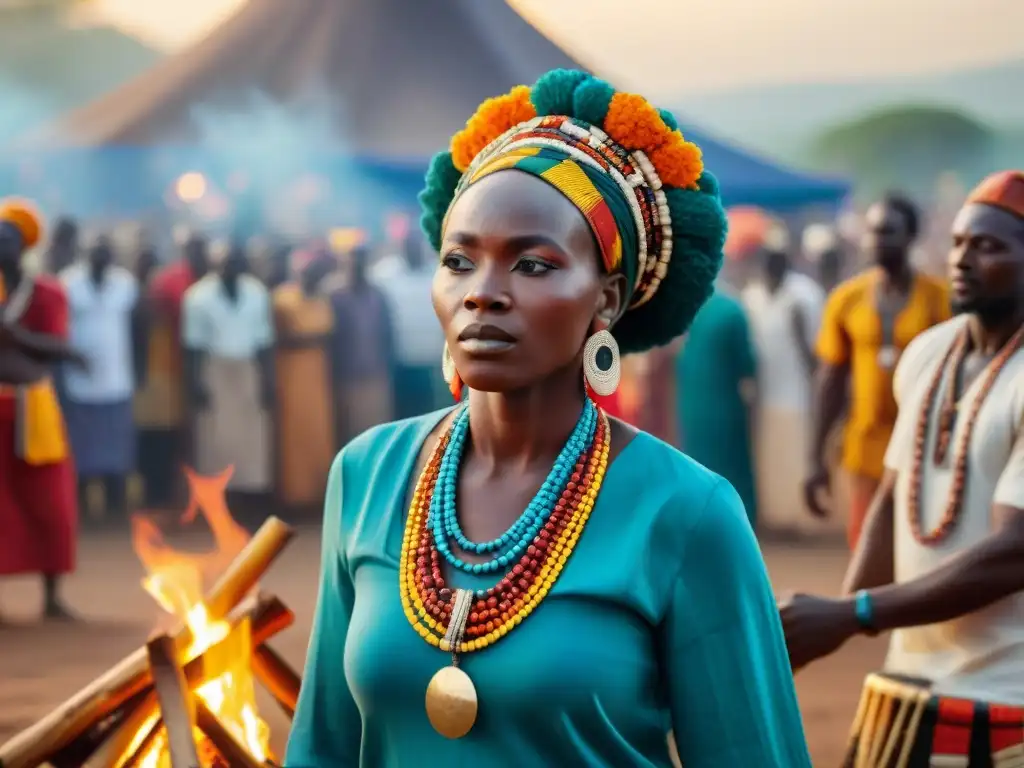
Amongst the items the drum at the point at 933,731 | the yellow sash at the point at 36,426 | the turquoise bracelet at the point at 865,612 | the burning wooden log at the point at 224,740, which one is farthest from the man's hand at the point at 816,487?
the burning wooden log at the point at 224,740

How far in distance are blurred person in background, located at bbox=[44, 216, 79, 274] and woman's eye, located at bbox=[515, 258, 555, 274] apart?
11.4 meters

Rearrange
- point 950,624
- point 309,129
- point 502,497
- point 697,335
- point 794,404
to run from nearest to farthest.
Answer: point 502,497
point 950,624
point 697,335
point 794,404
point 309,129

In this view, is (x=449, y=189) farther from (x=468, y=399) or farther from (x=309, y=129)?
(x=309, y=129)

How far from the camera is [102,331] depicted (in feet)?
41.4

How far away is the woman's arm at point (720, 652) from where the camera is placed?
2.39 meters

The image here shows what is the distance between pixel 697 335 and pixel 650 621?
8.36 metres

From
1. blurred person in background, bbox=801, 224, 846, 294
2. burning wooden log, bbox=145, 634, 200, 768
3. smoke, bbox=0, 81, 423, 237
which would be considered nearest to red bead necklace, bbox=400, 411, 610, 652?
burning wooden log, bbox=145, 634, 200, 768

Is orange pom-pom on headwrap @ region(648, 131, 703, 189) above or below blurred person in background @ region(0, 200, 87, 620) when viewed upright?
above

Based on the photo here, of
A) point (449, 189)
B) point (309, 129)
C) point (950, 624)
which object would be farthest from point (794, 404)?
point (449, 189)

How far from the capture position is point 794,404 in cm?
1237

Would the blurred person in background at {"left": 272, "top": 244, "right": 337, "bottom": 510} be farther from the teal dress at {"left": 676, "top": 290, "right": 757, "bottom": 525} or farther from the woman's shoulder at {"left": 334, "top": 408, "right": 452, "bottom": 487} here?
the woman's shoulder at {"left": 334, "top": 408, "right": 452, "bottom": 487}

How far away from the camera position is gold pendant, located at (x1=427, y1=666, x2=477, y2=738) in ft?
7.70

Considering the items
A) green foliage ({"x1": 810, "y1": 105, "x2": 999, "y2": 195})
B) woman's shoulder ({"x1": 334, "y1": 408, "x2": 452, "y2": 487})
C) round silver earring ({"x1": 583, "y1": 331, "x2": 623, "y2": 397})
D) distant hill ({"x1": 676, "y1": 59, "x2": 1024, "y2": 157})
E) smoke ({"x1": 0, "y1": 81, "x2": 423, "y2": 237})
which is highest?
distant hill ({"x1": 676, "y1": 59, "x2": 1024, "y2": 157})

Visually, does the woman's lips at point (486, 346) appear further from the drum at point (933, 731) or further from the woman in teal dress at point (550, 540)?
the drum at point (933, 731)
